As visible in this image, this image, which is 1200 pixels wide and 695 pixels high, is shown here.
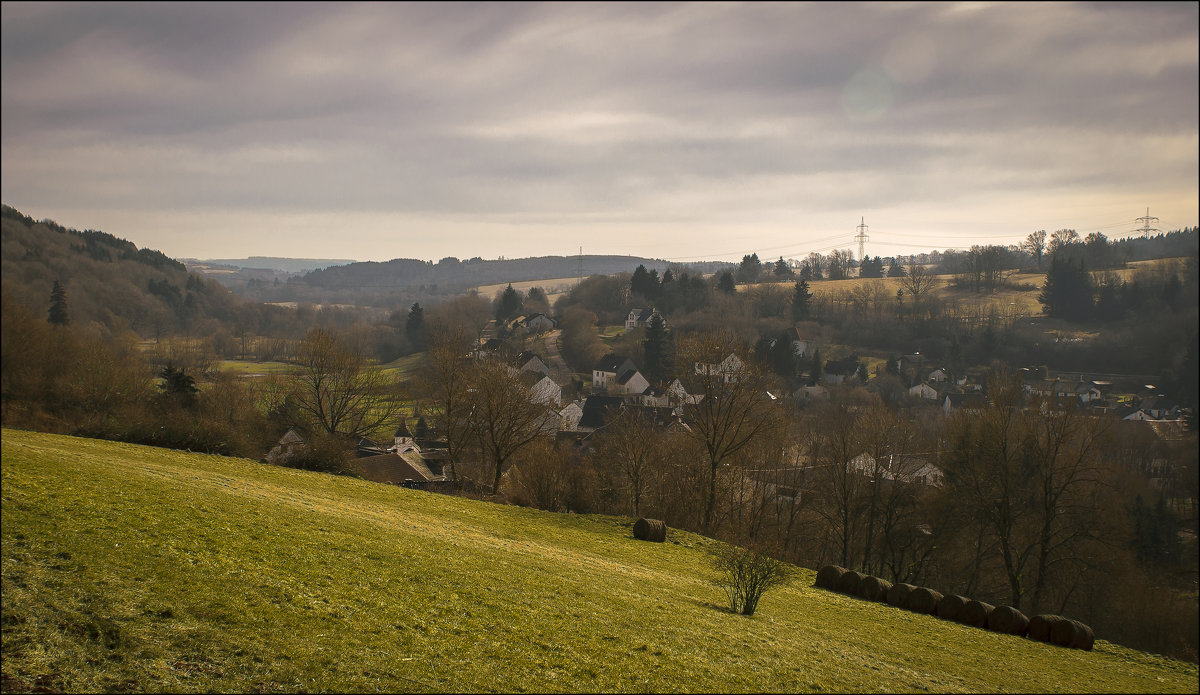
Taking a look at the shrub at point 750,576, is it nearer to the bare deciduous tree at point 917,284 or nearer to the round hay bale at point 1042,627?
the round hay bale at point 1042,627

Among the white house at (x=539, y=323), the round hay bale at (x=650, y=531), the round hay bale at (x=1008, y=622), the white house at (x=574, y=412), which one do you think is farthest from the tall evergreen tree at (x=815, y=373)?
the round hay bale at (x=1008, y=622)

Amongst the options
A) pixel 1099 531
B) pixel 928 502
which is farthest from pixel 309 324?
pixel 1099 531

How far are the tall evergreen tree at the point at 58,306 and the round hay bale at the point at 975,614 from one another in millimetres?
63790

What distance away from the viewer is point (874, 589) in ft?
73.1

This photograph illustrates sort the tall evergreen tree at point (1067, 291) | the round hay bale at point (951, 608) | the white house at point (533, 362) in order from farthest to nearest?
the white house at point (533, 362)
the tall evergreen tree at point (1067, 291)
the round hay bale at point (951, 608)

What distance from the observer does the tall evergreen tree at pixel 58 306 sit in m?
51.3

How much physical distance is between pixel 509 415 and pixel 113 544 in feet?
82.5

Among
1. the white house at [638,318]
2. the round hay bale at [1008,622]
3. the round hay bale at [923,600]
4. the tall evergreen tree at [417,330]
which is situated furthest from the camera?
the tall evergreen tree at [417,330]

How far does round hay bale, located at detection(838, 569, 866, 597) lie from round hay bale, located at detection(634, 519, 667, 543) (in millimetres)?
6941

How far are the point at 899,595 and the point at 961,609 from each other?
1.94m

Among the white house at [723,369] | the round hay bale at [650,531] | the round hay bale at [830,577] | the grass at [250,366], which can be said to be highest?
the white house at [723,369]

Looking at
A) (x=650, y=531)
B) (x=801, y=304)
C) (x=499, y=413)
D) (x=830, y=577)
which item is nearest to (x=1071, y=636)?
(x=830, y=577)

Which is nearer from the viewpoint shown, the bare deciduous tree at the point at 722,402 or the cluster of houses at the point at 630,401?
the cluster of houses at the point at 630,401

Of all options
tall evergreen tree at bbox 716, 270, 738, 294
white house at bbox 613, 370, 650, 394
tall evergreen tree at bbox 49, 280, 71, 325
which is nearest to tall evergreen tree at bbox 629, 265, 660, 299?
tall evergreen tree at bbox 716, 270, 738, 294
